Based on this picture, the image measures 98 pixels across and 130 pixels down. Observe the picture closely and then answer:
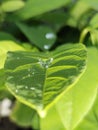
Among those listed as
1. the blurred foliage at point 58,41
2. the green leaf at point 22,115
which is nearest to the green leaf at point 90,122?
the blurred foliage at point 58,41

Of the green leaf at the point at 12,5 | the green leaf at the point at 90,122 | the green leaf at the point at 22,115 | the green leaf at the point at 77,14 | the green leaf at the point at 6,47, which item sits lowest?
the green leaf at the point at 22,115

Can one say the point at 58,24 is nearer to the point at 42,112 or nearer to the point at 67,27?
the point at 67,27

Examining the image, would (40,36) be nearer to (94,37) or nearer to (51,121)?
(94,37)

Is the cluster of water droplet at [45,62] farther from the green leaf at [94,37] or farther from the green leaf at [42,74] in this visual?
the green leaf at [94,37]

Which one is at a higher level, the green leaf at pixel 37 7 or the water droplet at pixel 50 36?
the green leaf at pixel 37 7

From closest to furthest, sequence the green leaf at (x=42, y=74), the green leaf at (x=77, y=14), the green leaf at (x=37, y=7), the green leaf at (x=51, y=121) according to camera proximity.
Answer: the green leaf at (x=42, y=74) < the green leaf at (x=51, y=121) < the green leaf at (x=37, y=7) < the green leaf at (x=77, y=14)

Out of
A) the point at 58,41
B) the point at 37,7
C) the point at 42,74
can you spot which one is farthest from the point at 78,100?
the point at 58,41
